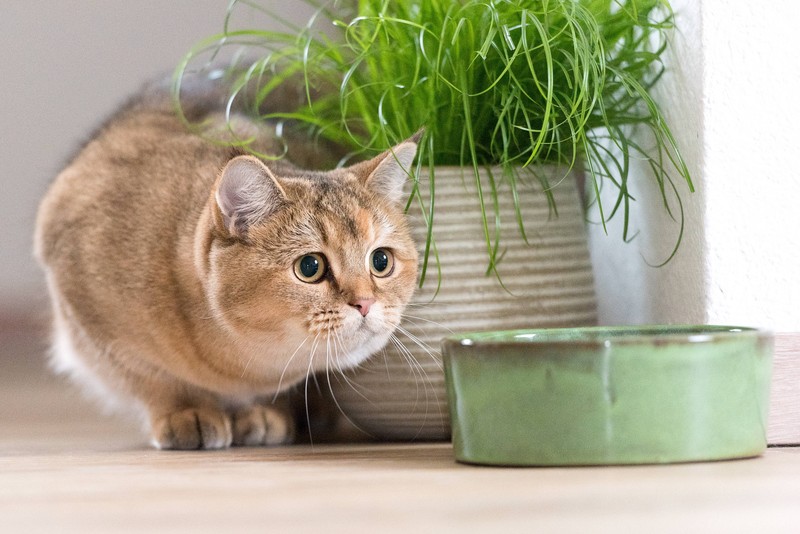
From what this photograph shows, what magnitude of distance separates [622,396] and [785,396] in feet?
1.16

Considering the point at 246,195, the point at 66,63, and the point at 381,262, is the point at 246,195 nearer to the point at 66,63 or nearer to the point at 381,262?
the point at 381,262

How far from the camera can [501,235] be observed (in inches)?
52.7

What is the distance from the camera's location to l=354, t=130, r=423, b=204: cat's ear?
4.21ft

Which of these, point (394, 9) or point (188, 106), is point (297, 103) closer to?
point (188, 106)

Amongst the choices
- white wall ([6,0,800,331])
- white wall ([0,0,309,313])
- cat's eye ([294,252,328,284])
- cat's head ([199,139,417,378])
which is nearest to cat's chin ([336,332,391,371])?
cat's head ([199,139,417,378])

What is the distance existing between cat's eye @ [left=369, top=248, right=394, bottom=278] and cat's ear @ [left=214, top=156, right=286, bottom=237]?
5.6 inches

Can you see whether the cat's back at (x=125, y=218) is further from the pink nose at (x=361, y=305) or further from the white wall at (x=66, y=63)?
the white wall at (x=66, y=63)

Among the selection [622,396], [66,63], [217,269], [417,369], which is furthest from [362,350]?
[66,63]

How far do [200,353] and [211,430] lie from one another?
0.37ft

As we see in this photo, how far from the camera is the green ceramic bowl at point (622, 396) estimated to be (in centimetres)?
96

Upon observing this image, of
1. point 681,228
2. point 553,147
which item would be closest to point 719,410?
point 681,228

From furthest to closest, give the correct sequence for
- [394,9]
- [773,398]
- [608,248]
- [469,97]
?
1. [608,248]
2. [394,9]
3. [469,97]
4. [773,398]

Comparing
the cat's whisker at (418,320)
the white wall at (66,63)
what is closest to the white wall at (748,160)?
the cat's whisker at (418,320)

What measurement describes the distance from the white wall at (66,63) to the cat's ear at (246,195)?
70.0 inches
